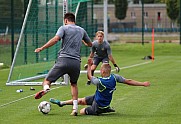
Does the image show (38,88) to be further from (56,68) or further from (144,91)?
(56,68)

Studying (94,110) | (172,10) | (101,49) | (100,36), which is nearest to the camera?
(94,110)

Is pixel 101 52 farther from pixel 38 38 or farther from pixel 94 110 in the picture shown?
pixel 94 110

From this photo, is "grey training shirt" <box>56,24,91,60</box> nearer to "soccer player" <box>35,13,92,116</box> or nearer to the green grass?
"soccer player" <box>35,13,92,116</box>

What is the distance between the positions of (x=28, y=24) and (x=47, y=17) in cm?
107

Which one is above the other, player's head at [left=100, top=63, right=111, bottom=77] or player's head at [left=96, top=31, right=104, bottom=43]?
player's head at [left=96, top=31, right=104, bottom=43]

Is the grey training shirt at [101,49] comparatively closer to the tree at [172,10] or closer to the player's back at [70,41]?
the player's back at [70,41]

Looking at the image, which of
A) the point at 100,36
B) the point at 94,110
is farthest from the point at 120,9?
the point at 94,110

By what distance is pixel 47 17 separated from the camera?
2358 cm

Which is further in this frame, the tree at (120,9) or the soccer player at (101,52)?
the tree at (120,9)

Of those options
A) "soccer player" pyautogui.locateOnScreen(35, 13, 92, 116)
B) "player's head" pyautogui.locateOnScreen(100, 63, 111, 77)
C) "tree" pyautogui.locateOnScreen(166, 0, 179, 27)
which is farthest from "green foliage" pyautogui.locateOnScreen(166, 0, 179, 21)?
"player's head" pyautogui.locateOnScreen(100, 63, 111, 77)

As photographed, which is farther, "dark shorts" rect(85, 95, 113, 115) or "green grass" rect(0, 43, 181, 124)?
"dark shorts" rect(85, 95, 113, 115)

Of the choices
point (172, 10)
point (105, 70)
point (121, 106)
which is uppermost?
point (172, 10)

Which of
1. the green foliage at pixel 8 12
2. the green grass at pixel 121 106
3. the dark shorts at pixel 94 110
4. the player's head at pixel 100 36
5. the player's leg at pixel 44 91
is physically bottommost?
the green grass at pixel 121 106

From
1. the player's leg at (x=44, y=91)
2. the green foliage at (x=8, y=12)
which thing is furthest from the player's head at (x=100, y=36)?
the green foliage at (x=8, y=12)
